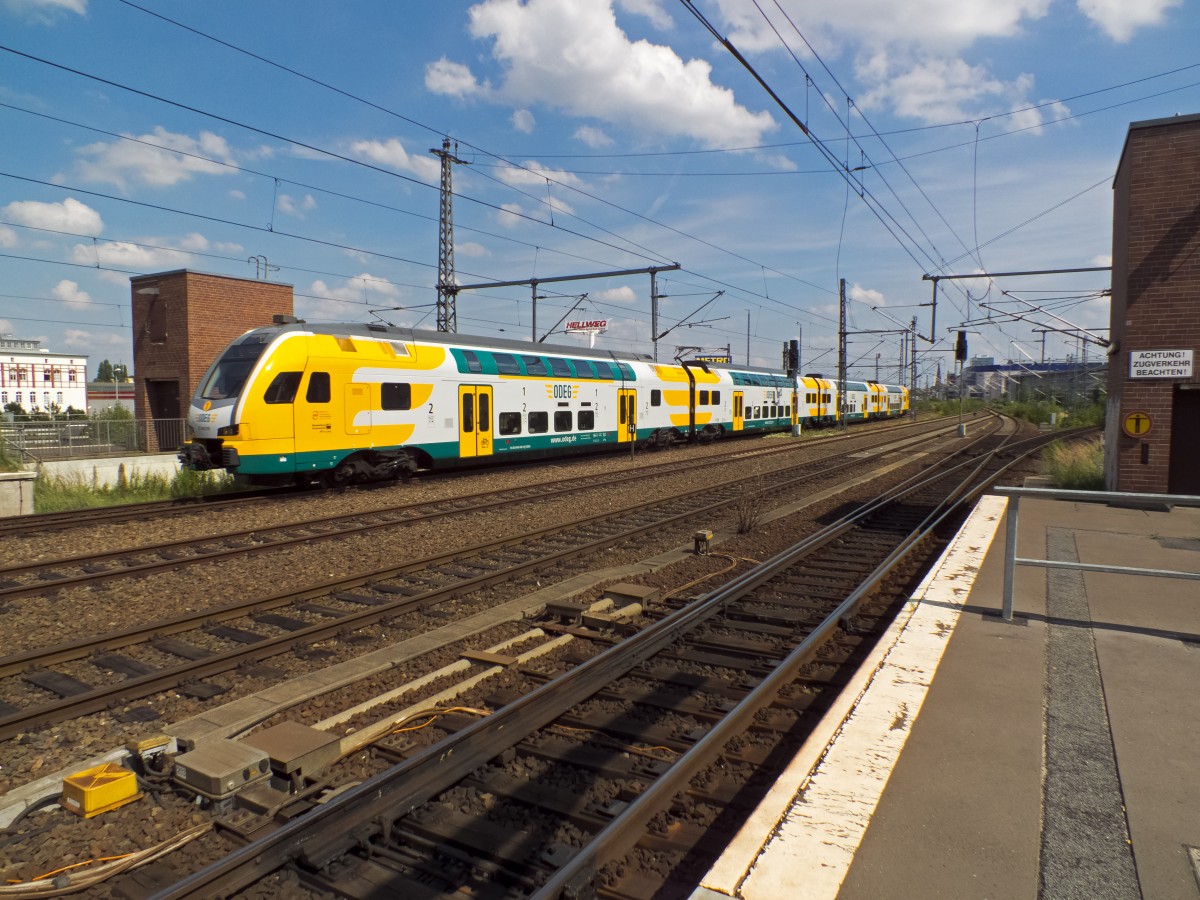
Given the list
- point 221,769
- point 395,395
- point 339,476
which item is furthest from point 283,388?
point 221,769

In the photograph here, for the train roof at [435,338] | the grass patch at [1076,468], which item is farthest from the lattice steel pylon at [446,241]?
the grass patch at [1076,468]

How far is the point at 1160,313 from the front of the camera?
12.3 m

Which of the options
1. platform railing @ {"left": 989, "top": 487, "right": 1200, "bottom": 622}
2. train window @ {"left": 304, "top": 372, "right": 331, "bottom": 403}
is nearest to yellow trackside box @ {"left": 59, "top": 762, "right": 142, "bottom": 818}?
platform railing @ {"left": 989, "top": 487, "right": 1200, "bottom": 622}

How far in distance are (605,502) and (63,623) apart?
29.8 ft

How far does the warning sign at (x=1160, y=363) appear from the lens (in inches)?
479

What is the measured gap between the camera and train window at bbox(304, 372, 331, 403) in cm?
1438

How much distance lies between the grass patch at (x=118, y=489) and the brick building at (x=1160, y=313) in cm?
1718

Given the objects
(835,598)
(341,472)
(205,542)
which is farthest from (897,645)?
(341,472)

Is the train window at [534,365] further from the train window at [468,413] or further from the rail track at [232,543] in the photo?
the rail track at [232,543]

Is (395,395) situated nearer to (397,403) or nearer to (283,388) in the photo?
(397,403)

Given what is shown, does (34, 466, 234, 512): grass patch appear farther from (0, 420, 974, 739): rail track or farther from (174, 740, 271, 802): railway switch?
(174, 740, 271, 802): railway switch

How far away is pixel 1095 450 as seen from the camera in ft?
61.3

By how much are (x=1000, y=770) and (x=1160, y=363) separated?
11.5m

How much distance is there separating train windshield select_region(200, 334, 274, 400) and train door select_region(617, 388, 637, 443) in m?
12.3
